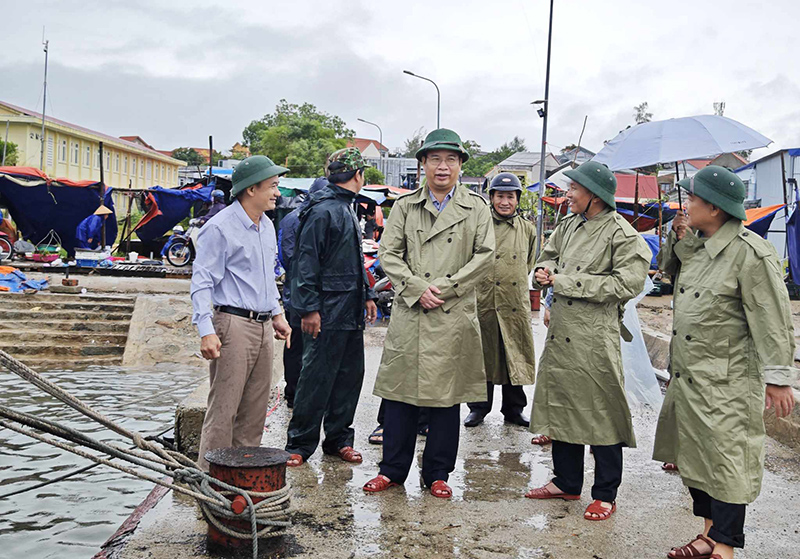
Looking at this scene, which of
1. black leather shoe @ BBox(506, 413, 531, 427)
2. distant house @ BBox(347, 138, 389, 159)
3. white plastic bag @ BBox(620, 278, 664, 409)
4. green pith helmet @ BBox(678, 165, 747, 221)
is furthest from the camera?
distant house @ BBox(347, 138, 389, 159)

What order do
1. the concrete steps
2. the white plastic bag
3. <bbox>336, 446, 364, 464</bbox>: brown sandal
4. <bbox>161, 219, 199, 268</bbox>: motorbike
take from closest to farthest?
<bbox>336, 446, 364, 464</bbox>: brown sandal → the white plastic bag → the concrete steps → <bbox>161, 219, 199, 268</bbox>: motorbike

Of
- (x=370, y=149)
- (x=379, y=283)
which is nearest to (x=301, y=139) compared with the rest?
(x=370, y=149)

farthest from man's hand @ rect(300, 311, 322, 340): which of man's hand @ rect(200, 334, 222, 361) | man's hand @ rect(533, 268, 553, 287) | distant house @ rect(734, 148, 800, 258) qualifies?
distant house @ rect(734, 148, 800, 258)

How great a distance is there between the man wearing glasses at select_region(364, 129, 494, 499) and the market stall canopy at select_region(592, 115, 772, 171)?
1.20 m

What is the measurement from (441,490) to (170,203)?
51.6ft

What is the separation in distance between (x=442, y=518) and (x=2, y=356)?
2.28m

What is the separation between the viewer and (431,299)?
4004 mm

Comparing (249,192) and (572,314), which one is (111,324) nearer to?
(249,192)

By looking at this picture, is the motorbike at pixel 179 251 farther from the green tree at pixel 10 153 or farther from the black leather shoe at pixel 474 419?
the green tree at pixel 10 153

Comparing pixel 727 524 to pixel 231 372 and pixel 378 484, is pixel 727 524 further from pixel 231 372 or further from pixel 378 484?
pixel 231 372

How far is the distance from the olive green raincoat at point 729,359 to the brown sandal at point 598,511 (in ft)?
1.85

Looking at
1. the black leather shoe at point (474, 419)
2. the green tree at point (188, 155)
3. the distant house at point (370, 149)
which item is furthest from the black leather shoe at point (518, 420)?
the green tree at point (188, 155)

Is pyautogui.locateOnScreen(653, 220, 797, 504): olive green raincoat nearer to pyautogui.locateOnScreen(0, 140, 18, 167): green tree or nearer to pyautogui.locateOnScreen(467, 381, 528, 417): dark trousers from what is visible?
pyautogui.locateOnScreen(467, 381, 528, 417): dark trousers

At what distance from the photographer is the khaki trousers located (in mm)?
3895
